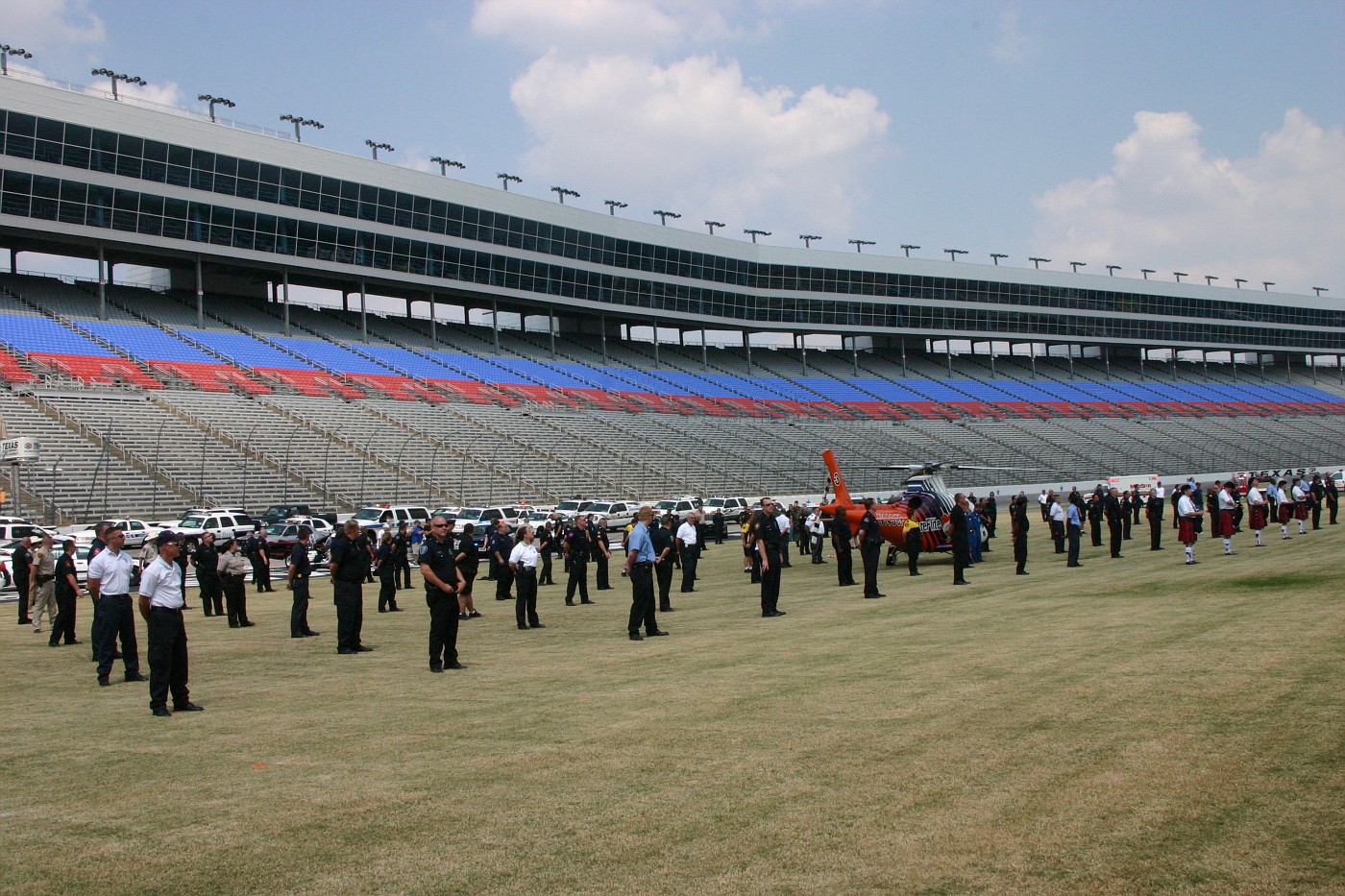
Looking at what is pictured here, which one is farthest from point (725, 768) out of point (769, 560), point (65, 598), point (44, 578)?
point (44, 578)

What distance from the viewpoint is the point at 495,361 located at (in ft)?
225

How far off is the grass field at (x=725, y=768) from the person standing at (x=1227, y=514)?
40.3 ft

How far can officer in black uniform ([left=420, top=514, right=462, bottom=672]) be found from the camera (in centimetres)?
1208

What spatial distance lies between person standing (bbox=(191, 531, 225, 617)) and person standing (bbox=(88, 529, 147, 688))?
8393mm

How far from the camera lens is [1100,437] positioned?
7981 cm

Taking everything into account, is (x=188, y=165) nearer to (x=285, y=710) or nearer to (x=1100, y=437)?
(x=285, y=710)

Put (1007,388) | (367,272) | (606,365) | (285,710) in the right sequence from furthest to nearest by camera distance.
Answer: (1007,388), (606,365), (367,272), (285,710)

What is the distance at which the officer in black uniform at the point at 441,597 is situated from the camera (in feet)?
39.6

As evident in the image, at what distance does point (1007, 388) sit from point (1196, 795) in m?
92.5

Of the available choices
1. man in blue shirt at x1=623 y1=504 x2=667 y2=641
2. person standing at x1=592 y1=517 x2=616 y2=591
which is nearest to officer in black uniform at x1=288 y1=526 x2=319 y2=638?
man in blue shirt at x1=623 y1=504 x2=667 y2=641

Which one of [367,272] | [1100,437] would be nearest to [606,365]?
[367,272]

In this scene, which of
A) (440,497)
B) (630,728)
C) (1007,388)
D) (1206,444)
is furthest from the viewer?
(1007,388)

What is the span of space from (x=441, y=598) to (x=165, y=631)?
298 cm

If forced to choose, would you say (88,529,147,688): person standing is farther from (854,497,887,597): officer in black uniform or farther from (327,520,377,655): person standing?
(854,497,887,597): officer in black uniform
